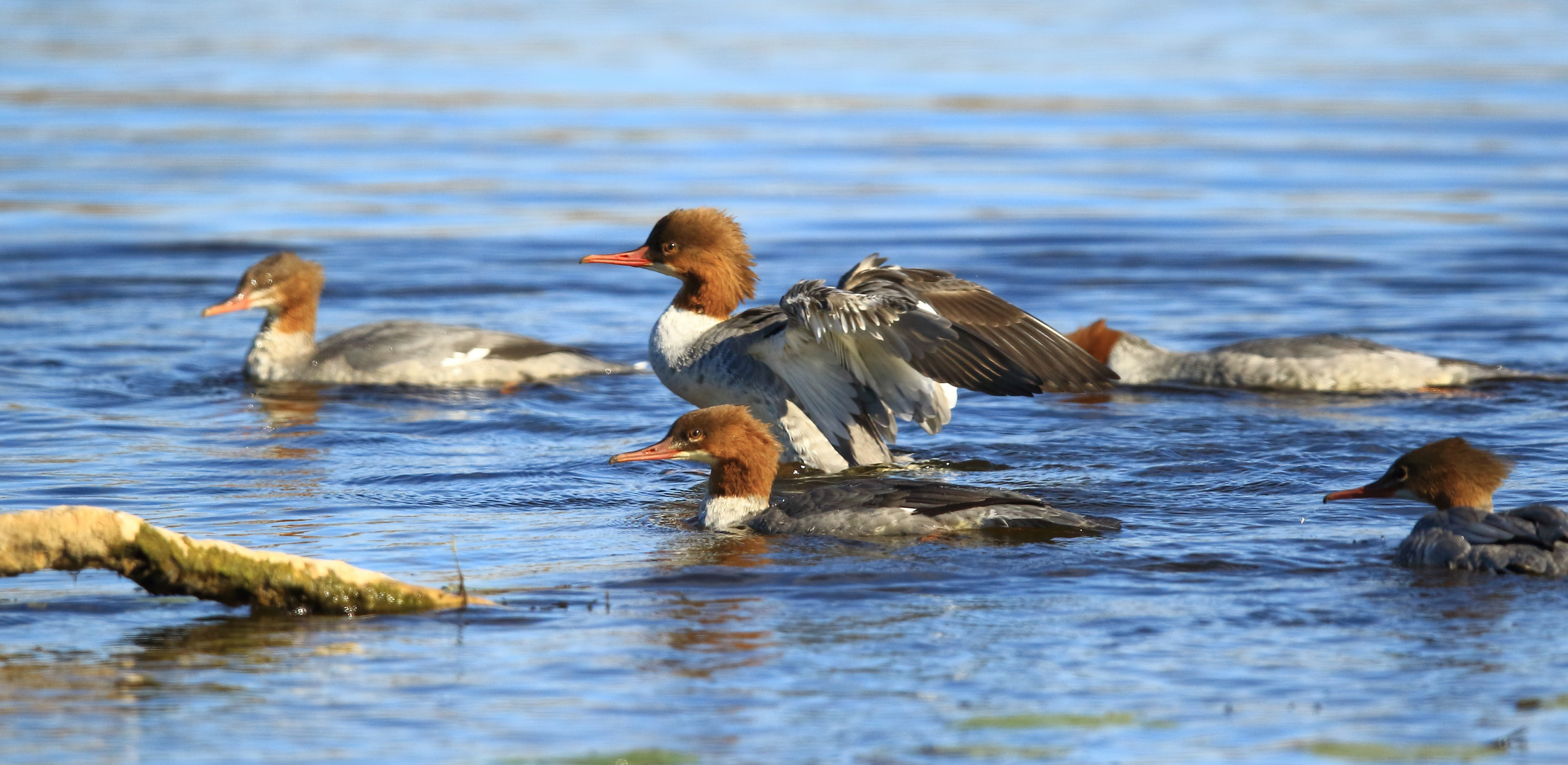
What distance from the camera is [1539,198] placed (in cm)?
1656

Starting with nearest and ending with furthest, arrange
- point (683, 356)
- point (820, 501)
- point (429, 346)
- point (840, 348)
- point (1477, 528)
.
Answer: point (1477, 528) < point (820, 501) < point (840, 348) < point (683, 356) < point (429, 346)

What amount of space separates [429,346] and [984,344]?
160 inches

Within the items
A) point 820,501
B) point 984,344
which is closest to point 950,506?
point 820,501

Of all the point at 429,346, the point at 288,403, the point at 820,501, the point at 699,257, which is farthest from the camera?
the point at 429,346

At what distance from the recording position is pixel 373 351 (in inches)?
414

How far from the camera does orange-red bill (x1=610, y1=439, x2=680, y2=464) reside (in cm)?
723

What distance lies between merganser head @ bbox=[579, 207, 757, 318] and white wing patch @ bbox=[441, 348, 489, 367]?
4.70ft

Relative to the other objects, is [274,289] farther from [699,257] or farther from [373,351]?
[699,257]

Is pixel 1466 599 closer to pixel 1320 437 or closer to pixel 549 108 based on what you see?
pixel 1320 437

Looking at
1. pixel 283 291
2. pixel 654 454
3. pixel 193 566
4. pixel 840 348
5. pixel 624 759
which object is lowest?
pixel 624 759

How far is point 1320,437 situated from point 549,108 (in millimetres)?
14804

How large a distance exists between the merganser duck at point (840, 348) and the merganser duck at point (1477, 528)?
5.55 feet

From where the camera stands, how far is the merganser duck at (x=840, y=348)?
24.9 feet

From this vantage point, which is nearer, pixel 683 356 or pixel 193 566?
pixel 193 566
